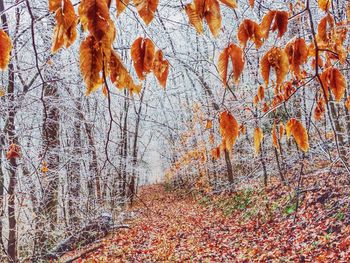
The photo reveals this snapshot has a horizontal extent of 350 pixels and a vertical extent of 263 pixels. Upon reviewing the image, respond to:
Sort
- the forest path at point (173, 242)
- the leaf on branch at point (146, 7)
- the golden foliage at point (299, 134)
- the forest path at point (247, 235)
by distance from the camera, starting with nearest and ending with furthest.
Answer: the leaf on branch at point (146, 7) < the golden foliage at point (299, 134) < the forest path at point (247, 235) < the forest path at point (173, 242)

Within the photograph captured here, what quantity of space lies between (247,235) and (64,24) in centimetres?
726

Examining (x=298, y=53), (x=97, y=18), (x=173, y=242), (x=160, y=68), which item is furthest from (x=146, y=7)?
(x=173, y=242)

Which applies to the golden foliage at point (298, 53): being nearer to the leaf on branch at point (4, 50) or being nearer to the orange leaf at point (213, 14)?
the orange leaf at point (213, 14)

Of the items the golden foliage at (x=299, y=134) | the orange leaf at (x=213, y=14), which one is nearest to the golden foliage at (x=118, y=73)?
the orange leaf at (x=213, y=14)

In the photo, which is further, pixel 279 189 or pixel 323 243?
pixel 279 189

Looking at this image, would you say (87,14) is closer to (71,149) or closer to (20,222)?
(20,222)

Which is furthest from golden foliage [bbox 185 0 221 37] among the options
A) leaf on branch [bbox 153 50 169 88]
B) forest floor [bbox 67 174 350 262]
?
forest floor [bbox 67 174 350 262]

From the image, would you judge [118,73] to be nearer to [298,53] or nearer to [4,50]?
[4,50]

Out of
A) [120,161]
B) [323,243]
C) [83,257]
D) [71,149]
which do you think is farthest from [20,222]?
[120,161]

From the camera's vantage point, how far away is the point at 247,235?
24.1 feet

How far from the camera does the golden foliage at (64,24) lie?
0.76m

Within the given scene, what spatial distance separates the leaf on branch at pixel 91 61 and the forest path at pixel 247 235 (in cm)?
333

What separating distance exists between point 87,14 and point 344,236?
5.49 meters

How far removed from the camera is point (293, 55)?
137cm
